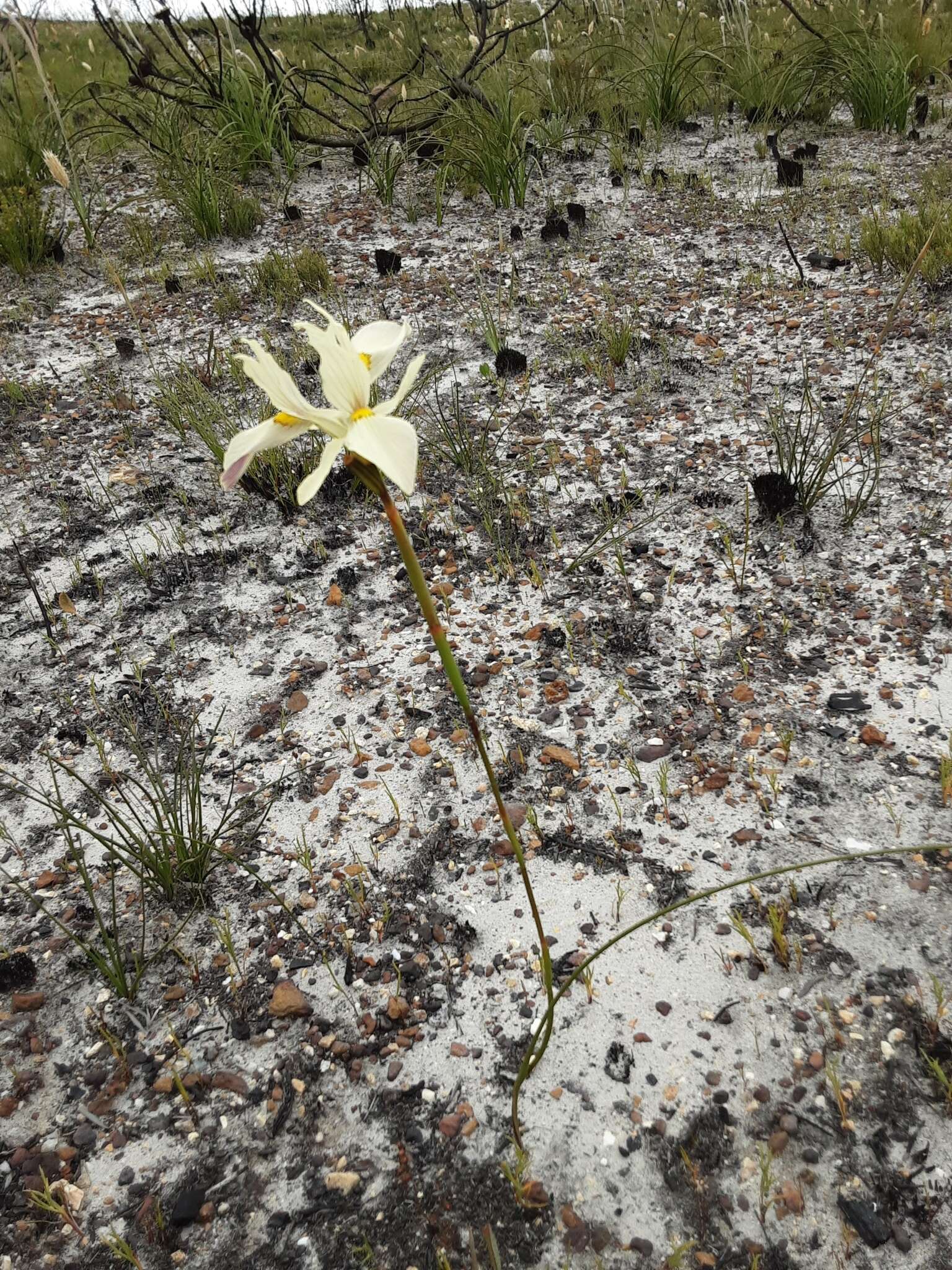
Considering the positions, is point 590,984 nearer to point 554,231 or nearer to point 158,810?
point 158,810

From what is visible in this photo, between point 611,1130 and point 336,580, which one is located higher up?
point 336,580

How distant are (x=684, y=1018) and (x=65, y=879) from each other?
1561mm

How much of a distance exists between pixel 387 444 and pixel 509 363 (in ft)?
9.98

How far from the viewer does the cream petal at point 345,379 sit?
113 centimetres

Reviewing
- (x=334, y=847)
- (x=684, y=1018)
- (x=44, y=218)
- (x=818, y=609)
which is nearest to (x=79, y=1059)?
(x=334, y=847)

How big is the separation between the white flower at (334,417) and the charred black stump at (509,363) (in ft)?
9.13

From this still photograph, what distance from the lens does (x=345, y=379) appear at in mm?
1155

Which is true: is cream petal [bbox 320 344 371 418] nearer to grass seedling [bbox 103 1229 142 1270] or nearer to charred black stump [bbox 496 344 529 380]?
grass seedling [bbox 103 1229 142 1270]

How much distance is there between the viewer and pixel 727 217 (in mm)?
5141

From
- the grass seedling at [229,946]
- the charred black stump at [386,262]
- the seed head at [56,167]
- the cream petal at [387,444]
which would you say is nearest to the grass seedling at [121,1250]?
the grass seedling at [229,946]

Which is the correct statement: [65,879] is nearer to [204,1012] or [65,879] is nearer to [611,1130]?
[204,1012]

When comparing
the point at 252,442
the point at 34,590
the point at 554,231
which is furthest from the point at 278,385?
the point at 554,231

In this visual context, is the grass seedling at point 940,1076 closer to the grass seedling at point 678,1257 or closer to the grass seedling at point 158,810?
the grass seedling at point 678,1257

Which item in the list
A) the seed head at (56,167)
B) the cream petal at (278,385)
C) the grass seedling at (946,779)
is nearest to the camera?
the cream petal at (278,385)
